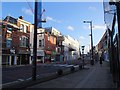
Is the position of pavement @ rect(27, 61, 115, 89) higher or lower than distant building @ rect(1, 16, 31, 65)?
lower

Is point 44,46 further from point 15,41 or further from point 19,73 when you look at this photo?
point 19,73

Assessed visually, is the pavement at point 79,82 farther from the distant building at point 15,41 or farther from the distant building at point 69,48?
the distant building at point 69,48

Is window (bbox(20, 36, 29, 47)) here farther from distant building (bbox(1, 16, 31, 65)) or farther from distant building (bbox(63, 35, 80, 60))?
distant building (bbox(63, 35, 80, 60))

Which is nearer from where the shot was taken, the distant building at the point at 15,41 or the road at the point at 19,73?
the road at the point at 19,73

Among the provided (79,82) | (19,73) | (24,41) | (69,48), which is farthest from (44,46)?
(79,82)

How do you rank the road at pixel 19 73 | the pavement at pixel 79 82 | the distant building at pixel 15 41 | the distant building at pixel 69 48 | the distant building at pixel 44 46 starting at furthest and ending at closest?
the distant building at pixel 69 48
the distant building at pixel 44 46
the distant building at pixel 15 41
the road at pixel 19 73
the pavement at pixel 79 82

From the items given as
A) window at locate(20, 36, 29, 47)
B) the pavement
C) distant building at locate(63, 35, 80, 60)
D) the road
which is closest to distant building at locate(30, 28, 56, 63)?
window at locate(20, 36, 29, 47)

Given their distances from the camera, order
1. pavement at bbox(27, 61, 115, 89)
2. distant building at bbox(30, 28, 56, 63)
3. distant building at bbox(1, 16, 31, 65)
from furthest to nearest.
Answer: distant building at bbox(30, 28, 56, 63), distant building at bbox(1, 16, 31, 65), pavement at bbox(27, 61, 115, 89)

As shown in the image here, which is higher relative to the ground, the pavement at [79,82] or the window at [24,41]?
the window at [24,41]

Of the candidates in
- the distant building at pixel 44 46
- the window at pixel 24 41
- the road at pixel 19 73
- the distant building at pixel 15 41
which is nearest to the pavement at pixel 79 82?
the road at pixel 19 73

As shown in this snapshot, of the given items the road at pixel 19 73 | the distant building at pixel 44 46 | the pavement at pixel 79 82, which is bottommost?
the pavement at pixel 79 82

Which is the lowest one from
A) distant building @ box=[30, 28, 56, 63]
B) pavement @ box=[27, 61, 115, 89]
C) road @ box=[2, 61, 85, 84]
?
pavement @ box=[27, 61, 115, 89]

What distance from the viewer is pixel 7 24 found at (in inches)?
1972

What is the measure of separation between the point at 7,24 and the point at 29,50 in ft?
37.6
